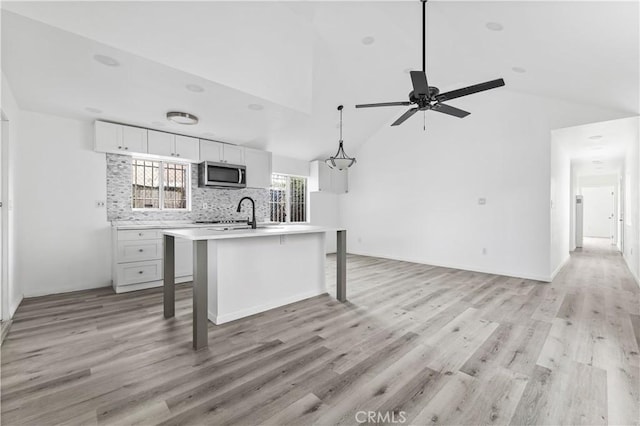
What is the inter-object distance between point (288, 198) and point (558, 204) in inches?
218

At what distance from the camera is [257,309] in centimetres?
307

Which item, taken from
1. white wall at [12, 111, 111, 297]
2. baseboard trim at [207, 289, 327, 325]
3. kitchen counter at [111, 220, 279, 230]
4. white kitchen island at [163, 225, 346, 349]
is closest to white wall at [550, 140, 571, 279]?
white kitchen island at [163, 225, 346, 349]

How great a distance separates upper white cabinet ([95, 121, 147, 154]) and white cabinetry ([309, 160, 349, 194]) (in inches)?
149

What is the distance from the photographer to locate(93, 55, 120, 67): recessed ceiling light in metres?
2.54

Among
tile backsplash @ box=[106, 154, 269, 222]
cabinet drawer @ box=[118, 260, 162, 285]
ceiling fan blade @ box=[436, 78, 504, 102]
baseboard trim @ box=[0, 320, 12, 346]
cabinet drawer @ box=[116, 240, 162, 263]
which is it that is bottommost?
baseboard trim @ box=[0, 320, 12, 346]

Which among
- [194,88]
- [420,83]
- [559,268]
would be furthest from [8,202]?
[559,268]

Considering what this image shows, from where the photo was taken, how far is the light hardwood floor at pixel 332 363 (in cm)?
159

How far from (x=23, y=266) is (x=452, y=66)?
6.61 m

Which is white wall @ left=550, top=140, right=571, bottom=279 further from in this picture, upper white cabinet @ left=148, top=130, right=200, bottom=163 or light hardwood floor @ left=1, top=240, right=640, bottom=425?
upper white cabinet @ left=148, top=130, right=200, bottom=163

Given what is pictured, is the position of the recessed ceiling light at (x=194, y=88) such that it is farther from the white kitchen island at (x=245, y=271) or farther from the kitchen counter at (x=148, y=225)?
the kitchen counter at (x=148, y=225)

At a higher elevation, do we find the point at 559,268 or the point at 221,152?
the point at 221,152

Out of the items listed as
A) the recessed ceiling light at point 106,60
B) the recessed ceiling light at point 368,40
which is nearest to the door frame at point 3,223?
the recessed ceiling light at point 106,60

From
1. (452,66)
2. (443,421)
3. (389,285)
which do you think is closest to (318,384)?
(443,421)

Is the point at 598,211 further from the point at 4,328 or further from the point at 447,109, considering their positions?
the point at 4,328
